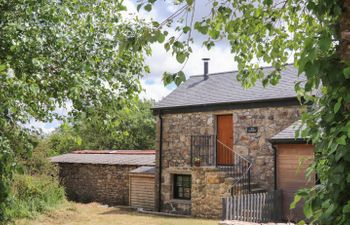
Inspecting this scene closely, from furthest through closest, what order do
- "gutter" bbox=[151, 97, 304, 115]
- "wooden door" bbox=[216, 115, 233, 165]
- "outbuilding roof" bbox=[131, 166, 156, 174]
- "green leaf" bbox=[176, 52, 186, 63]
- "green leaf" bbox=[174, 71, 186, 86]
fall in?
"outbuilding roof" bbox=[131, 166, 156, 174], "wooden door" bbox=[216, 115, 233, 165], "gutter" bbox=[151, 97, 304, 115], "green leaf" bbox=[176, 52, 186, 63], "green leaf" bbox=[174, 71, 186, 86]

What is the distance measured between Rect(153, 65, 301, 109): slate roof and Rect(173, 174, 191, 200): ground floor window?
9.42 ft

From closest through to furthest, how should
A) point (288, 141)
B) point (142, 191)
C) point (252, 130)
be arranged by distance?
1. point (288, 141)
2. point (252, 130)
3. point (142, 191)

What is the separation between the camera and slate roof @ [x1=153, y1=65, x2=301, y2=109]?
15445 millimetres

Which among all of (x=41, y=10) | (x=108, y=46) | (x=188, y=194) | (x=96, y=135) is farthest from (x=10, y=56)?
(x=96, y=135)

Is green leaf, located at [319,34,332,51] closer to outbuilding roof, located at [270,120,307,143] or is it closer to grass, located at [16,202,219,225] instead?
outbuilding roof, located at [270,120,307,143]

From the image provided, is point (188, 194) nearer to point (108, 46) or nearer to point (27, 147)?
point (108, 46)

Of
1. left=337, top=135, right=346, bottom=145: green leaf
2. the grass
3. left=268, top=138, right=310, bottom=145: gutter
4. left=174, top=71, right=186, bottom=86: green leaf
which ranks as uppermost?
left=174, top=71, right=186, bottom=86: green leaf

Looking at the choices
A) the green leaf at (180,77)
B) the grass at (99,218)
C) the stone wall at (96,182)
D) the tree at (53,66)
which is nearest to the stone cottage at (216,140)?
the grass at (99,218)

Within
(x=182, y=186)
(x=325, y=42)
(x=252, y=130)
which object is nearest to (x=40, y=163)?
(x=182, y=186)

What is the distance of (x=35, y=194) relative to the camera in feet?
50.9

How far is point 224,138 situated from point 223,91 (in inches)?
79.1

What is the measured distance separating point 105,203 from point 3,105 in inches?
605

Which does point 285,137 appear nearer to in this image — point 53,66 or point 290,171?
point 290,171

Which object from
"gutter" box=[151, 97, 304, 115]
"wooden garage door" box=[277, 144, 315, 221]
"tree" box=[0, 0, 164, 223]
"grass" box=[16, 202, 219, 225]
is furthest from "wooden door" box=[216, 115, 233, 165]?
"tree" box=[0, 0, 164, 223]
